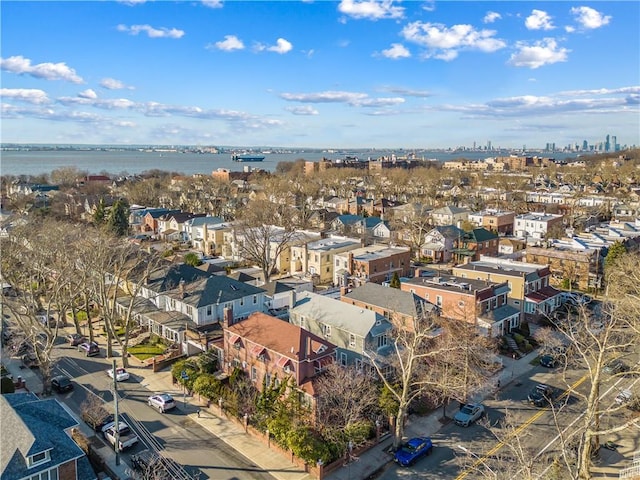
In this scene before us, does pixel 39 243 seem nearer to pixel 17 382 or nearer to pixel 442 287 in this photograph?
pixel 17 382

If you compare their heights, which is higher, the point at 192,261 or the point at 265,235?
the point at 265,235

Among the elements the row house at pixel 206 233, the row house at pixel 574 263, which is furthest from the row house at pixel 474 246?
the row house at pixel 206 233

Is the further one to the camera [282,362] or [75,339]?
[75,339]

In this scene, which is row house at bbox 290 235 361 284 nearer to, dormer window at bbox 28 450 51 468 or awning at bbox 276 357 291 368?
awning at bbox 276 357 291 368

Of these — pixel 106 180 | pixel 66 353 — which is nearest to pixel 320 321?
pixel 66 353

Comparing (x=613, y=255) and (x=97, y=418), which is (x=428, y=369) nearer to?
(x=97, y=418)

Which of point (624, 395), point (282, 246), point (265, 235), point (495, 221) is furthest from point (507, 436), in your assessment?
point (495, 221)

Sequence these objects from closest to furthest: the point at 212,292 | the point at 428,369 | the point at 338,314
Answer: the point at 428,369 < the point at 338,314 < the point at 212,292

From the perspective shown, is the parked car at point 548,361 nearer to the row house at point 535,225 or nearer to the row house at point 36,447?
the row house at point 36,447
